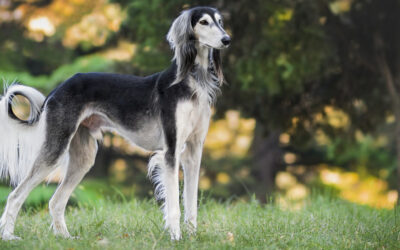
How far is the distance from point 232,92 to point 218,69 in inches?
197

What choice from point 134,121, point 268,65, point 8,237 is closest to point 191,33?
point 134,121

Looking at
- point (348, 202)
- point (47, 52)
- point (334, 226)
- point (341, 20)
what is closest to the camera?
point (334, 226)

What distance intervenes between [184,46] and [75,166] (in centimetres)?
156

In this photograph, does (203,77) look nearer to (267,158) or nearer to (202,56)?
(202,56)

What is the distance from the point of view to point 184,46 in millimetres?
4430

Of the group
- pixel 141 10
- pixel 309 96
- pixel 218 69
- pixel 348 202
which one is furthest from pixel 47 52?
pixel 218 69

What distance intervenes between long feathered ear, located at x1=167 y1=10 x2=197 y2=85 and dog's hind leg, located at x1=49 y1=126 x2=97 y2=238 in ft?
3.85

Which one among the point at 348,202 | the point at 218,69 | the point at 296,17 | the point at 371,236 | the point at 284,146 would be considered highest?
the point at 296,17

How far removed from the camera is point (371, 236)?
494 cm

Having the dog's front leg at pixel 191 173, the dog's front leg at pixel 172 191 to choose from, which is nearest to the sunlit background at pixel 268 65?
the dog's front leg at pixel 191 173

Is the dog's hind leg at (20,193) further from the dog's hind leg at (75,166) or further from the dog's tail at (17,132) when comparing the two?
the dog's hind leg at (75,166)

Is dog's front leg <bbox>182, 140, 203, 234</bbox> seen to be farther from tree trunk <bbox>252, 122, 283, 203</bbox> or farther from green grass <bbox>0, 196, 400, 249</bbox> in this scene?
tree trunk <bbox>252, 122, 283, 203</bbox>

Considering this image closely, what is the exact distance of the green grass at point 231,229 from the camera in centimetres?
426

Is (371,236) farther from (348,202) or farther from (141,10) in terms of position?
(141,10)
